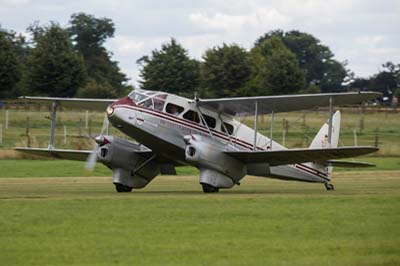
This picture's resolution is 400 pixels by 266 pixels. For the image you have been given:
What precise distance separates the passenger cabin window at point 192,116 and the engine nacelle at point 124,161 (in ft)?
7.93

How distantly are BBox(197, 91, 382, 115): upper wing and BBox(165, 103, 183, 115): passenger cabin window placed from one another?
67cm

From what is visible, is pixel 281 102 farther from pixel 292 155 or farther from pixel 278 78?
pixel 278 78

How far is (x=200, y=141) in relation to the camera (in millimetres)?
32438

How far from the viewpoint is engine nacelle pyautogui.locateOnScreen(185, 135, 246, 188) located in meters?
32.1

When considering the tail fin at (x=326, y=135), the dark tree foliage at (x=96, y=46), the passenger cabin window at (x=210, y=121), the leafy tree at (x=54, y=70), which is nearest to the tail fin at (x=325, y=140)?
the tail fin at (x=326, y=135)

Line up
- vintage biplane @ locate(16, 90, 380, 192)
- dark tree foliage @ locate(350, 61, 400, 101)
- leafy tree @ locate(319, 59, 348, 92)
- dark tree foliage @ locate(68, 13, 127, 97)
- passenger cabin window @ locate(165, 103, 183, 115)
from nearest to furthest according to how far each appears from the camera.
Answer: vintage biplane @ locate(16, 90, 380, 192), passenger cabin window @ locate(165, 103, 183, 115), dark tree foliage @ locate(68, 13, 127, 97), dark tree foliage @ locate(350, 61, 400, 101), leafy tree @ locate(319, 59, 348, 92)

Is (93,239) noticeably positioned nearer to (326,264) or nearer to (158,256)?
(158,256)

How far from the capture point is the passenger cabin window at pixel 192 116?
33.2 m

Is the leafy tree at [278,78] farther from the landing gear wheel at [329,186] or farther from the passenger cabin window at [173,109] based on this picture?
the passenger cabin window at [173,109]

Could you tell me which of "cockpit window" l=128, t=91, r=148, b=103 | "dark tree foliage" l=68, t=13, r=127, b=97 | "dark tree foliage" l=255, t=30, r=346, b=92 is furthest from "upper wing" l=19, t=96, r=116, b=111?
"dark tree foliage" l=255, t=30, r=346, b=92

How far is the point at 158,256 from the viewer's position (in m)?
17.4

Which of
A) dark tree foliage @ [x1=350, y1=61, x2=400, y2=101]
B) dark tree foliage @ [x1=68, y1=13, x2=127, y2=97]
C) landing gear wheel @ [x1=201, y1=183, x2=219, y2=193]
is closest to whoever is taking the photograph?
landing gear wheel @ [x1=201, y1=183, x2=219, y2=193]

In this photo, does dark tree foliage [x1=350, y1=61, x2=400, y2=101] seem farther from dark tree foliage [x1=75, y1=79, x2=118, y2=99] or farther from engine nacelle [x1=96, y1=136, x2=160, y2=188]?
engine nacelle [x1=96, y1=136, x2=160, y2=188]

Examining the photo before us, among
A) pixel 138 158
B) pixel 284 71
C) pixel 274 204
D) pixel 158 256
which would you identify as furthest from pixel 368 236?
pixel 284 71
